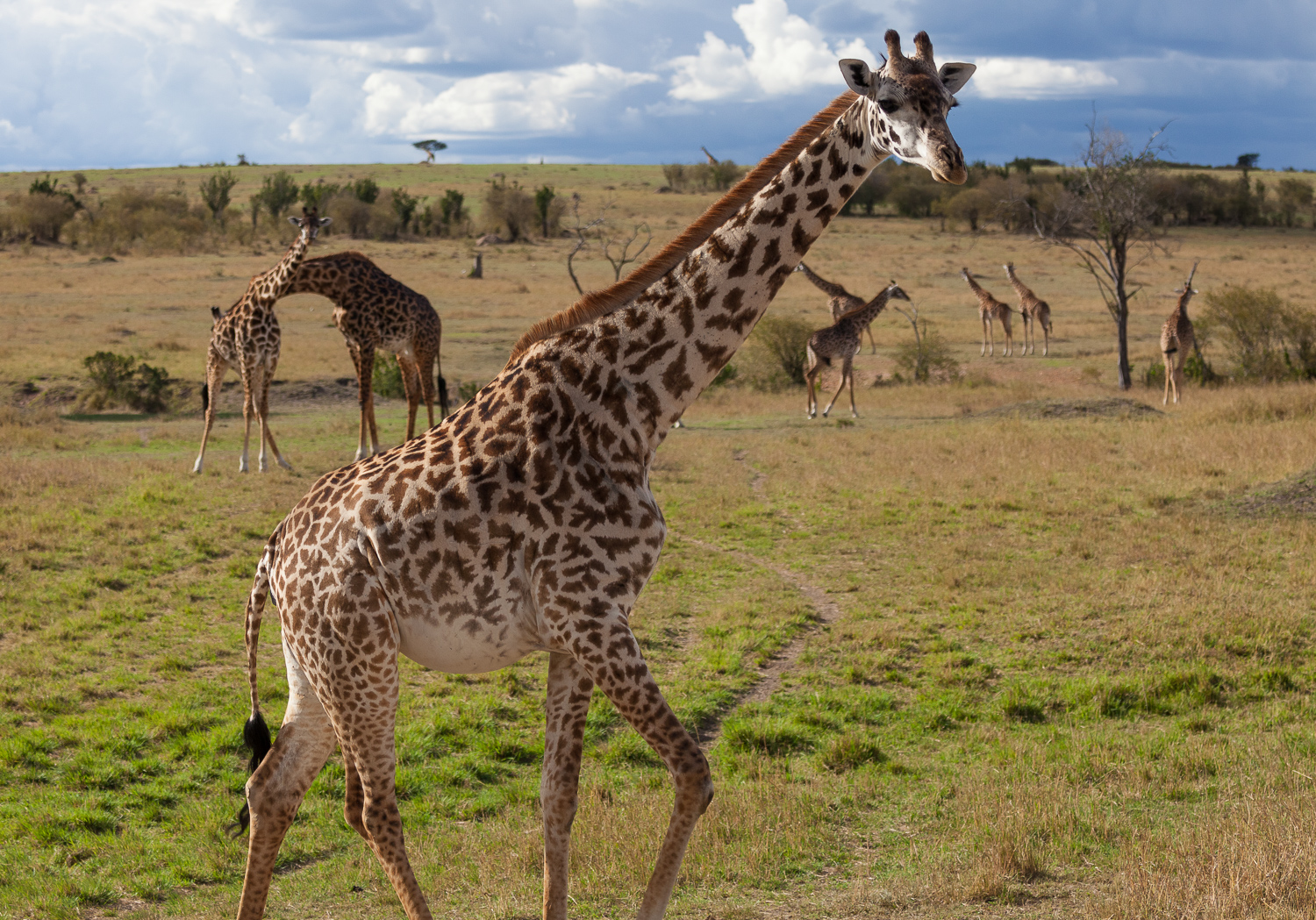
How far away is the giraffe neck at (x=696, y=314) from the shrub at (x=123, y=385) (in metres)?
21.7

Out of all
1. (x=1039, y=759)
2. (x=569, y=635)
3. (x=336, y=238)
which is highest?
(x=336, y=238)

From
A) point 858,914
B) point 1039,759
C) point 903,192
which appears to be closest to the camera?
point 858,914

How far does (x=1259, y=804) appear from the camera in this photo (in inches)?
228

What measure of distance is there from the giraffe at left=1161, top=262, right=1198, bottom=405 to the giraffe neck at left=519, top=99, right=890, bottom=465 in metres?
20.1

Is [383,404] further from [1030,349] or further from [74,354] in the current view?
[1030,349]

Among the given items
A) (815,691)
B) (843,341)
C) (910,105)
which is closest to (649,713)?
(910,105)

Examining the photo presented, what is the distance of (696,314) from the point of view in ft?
13.6

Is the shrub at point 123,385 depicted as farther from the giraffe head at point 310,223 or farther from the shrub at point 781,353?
the shrub at point 781,353

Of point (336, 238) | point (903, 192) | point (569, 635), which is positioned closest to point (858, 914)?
point (569, 635)

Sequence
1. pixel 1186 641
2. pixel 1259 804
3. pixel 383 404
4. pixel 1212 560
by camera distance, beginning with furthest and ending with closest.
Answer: pixel 383 404, pixel 1212 560, pixel 1186 641, pixel 1259 804

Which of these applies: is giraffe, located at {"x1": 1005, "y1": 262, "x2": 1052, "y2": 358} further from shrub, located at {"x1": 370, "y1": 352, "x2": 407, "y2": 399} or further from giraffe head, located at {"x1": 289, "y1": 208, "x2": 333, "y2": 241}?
giraffe head, located at {"x1": 289, "y1": 208, "x2": 333, "y2": 241}

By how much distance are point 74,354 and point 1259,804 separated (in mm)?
26326

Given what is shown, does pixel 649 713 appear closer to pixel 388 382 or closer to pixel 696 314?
pixel 696 314

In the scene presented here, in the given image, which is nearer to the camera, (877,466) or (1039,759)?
(1039,759)
